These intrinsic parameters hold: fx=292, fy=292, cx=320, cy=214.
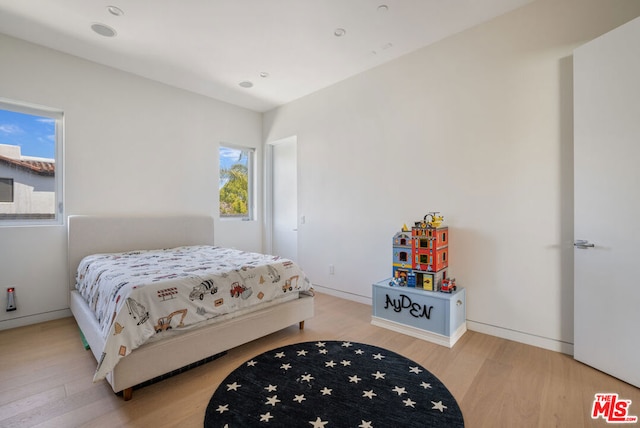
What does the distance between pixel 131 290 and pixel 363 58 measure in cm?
316

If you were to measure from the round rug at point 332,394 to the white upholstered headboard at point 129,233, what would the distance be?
2.29 metres

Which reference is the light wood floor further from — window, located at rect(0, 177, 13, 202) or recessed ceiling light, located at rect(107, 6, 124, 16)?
recessed ceiling light, located at rect(107, 6, 124, 16)

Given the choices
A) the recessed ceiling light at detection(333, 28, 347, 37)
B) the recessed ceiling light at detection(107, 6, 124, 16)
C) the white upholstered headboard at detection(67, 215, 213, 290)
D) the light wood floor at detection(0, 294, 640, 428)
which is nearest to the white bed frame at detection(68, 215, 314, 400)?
the white upholstered headboard at detection(67, 215, 213, 290)

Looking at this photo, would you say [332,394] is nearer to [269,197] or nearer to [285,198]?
[285,198]

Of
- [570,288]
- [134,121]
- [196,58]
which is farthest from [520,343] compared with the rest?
[134,121]

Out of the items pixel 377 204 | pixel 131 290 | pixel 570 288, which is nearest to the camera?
pixel 131 290

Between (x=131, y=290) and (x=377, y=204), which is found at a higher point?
(x=377, y=204)

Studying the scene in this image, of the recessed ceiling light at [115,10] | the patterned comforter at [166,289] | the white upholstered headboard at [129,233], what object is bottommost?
the patterned comforter at [166,289]

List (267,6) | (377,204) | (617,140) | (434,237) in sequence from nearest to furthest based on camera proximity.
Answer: (617,140), (267,6), (434,237), (377,204)

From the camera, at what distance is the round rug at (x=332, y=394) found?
5.29 feet

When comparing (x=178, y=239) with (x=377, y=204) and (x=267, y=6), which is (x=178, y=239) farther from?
(x=267, y=6)

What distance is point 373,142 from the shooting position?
3.55 meters

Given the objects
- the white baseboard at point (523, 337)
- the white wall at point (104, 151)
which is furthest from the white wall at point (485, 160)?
the white wall at point (104, 151)

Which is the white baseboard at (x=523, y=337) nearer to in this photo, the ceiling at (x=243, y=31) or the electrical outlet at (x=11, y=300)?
the ceiling at (x=243, y=31)
